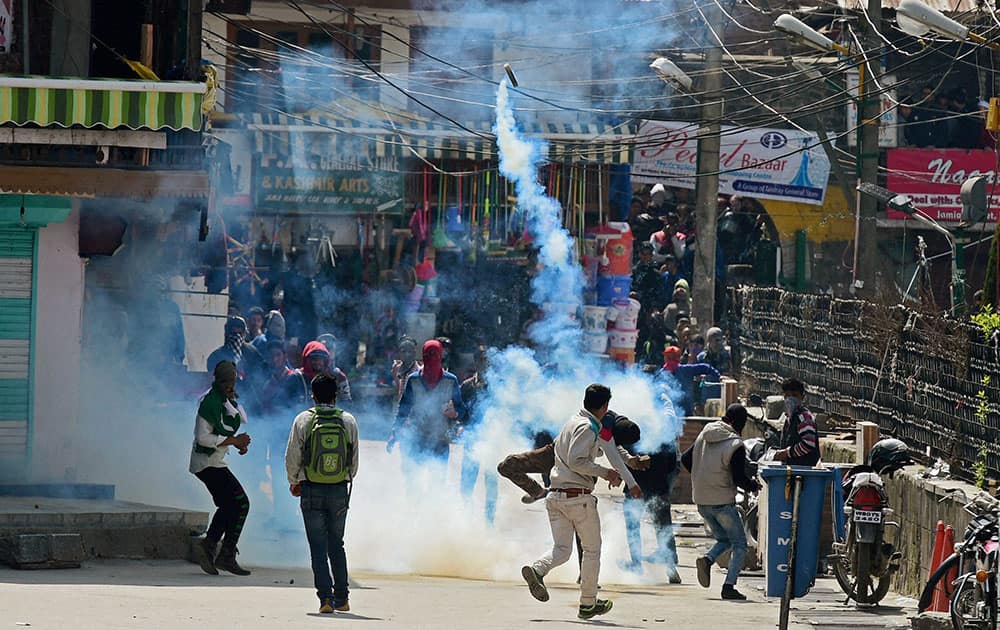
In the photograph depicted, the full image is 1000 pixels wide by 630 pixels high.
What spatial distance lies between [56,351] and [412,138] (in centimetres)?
1177

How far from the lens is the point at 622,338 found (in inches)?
865

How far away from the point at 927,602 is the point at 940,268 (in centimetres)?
1920

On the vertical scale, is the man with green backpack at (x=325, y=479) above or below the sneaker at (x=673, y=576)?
above

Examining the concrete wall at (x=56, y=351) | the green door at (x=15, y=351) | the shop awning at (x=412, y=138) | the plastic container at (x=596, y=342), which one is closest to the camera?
the green door at (x=15, y=351)

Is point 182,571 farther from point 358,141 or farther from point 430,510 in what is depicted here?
point 358,141

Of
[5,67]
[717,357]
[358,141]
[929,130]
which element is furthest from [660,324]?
[5,67]

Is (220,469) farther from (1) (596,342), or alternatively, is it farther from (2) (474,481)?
(1) (596,342)

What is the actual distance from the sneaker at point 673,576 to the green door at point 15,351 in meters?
5.45

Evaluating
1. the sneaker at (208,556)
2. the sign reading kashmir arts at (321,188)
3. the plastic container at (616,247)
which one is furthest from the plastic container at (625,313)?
the sneaker at (208,556)

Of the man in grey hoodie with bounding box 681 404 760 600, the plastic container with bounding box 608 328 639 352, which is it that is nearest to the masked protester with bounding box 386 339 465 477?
the man in grey hoodie with bounding box 681 404 760 600

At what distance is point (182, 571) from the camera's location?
38.0 feet

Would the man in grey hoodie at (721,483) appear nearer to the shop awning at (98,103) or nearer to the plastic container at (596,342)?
the shop awning at (98,103)

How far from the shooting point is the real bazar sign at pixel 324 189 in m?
25.8

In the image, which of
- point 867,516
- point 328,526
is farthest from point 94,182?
point 867,516
